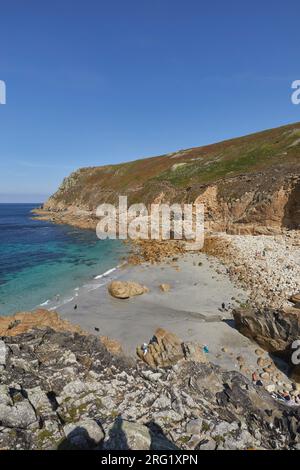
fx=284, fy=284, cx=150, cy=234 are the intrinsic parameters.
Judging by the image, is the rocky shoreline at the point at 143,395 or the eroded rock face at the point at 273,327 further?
the eroded rock face at the point at 273,327

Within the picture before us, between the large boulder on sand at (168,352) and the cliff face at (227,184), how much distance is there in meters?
26.8

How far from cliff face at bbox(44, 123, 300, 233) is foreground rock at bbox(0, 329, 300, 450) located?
29405 millimetres

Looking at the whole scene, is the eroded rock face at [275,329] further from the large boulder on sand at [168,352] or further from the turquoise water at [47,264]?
the turquoise water at [47,264]

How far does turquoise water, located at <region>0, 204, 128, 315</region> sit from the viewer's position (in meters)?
22.1

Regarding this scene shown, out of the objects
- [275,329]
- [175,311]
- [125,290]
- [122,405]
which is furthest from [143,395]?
[125,290]

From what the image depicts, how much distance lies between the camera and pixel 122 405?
709 cm

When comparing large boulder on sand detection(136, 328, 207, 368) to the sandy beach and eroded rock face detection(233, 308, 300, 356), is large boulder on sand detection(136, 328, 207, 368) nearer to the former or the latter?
the sandy beach

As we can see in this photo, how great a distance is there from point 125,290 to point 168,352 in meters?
9.94

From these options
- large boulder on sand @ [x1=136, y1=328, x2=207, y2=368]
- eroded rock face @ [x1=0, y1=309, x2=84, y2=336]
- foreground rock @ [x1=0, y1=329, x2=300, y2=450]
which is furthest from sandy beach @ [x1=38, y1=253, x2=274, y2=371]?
foreground rock @ [x1=0, y1=329, x2=300, y2=450]

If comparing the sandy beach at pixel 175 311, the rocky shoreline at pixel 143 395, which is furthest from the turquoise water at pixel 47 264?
the rocky shoreline at pixel 143 395

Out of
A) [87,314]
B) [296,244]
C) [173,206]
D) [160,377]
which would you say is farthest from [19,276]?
[173,206]

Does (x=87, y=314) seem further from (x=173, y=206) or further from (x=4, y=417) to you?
(x=173, y=206)

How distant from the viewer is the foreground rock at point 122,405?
6.06 m
